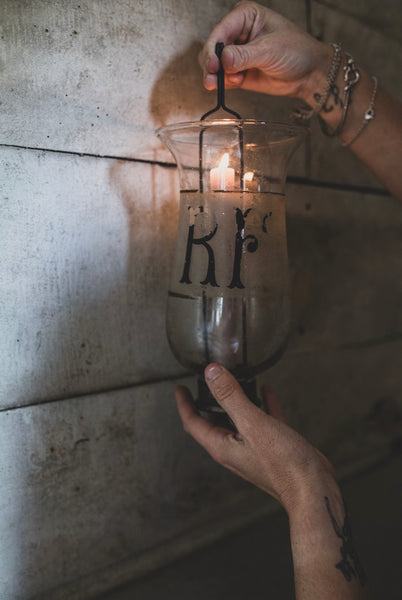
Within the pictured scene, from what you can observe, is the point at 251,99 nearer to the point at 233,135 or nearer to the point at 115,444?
the point at 233,135

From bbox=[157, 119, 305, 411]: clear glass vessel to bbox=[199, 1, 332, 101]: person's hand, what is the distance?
18cm

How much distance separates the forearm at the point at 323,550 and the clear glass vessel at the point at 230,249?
0.19 meters

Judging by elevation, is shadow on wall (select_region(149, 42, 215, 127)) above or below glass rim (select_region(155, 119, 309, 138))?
above

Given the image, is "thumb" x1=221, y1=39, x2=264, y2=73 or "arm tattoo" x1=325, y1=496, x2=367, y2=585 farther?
"thumb" x1=221, y1=39, x2=264, y2=73

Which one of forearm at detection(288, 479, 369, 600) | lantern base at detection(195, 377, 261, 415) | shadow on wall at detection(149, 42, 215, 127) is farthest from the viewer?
shadow on wall at detection(149, 42, 215, 127)

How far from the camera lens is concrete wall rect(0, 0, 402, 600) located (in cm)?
76

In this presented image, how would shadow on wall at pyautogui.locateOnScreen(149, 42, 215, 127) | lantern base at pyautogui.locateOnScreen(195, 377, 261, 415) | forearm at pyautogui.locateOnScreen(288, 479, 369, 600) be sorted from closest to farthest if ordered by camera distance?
forearm at pyautogui.locateOnScreen(288, 479, 369, 600)
lantern base at pyautogui.locateOnScreen(195, 377, 261, 415)
shadow on wall at pyautogui.locateOnScreen(149, 42, 215, 127)

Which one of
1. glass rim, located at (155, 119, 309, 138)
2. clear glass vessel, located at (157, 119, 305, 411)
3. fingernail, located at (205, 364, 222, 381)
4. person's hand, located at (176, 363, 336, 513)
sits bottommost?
person's hand, located at (176, 363, 336, 513)

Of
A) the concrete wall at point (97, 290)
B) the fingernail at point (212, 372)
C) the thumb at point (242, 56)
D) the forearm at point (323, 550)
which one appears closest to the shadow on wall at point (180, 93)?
the concrete wall at point (97, 290)

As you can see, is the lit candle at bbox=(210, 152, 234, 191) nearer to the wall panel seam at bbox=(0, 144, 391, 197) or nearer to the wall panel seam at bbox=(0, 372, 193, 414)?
the wall panel seam at bbox=(0, 144, 391, 197)

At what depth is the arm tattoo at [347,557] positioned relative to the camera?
659 mm

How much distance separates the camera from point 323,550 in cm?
65

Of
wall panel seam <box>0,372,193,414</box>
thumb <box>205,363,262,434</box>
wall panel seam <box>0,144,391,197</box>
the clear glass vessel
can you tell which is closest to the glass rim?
the clear glass vessel

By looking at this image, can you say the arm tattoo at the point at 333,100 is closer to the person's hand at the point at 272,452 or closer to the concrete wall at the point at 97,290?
the concrete wall at the point at 97,290
